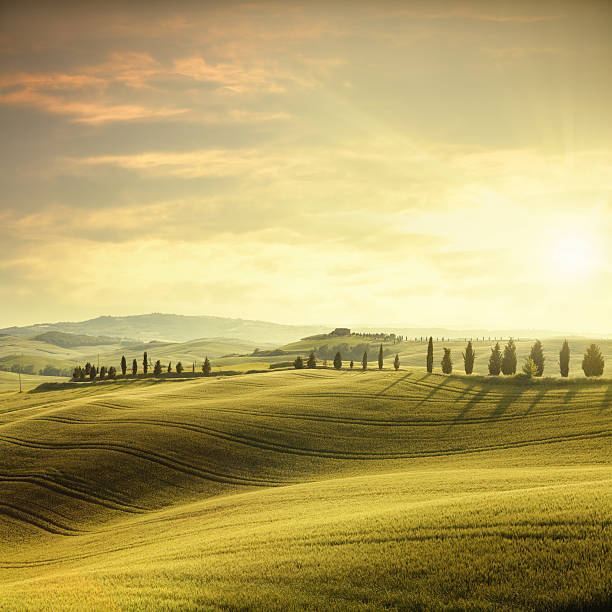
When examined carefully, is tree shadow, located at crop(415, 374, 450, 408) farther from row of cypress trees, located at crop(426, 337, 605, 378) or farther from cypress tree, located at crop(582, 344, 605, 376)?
cypress tree, located at crop(582, 344, 605, 376)

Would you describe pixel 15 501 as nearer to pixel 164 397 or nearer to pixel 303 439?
pixel 303 439

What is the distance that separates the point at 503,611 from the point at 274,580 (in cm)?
747

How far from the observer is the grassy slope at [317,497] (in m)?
13.4

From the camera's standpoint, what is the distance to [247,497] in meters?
36.8

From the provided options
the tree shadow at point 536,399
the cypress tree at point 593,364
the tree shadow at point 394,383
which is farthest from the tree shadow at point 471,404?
the cypress tree at point 593,364

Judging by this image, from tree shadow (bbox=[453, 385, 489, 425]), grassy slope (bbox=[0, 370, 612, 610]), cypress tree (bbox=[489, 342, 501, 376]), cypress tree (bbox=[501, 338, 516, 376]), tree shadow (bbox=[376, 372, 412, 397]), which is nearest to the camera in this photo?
grassy slope (bbox=[0, 370, 612, 610])

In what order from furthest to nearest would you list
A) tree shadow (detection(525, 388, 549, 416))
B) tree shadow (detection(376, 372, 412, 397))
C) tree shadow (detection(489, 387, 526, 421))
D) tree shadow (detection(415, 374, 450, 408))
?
1. tree shadow (detection(376, 372, 412, 397))
2. tree shadow (detection(415, 374, 450, 408))
3. tree shadow (detection(525, 388, 549, 416))
4. tree shadow (detection(489, 387, 526, 421))

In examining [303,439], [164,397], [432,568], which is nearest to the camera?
[432,568]

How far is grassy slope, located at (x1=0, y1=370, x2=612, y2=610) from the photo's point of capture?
44.1ft

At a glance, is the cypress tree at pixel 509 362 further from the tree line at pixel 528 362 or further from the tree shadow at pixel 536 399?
the tree shadow at pixel 536 399

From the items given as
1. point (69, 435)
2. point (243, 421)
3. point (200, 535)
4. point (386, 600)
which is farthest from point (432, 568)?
point (69, 435)

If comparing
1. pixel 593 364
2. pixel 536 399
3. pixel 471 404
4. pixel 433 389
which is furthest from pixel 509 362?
pixel 471 404

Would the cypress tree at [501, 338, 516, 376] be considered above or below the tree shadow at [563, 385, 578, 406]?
above

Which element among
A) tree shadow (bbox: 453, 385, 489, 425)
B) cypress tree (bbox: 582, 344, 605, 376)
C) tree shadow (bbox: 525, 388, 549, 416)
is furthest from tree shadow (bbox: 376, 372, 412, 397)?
cypress tree (bbox: 582, 344, 605, 376)
